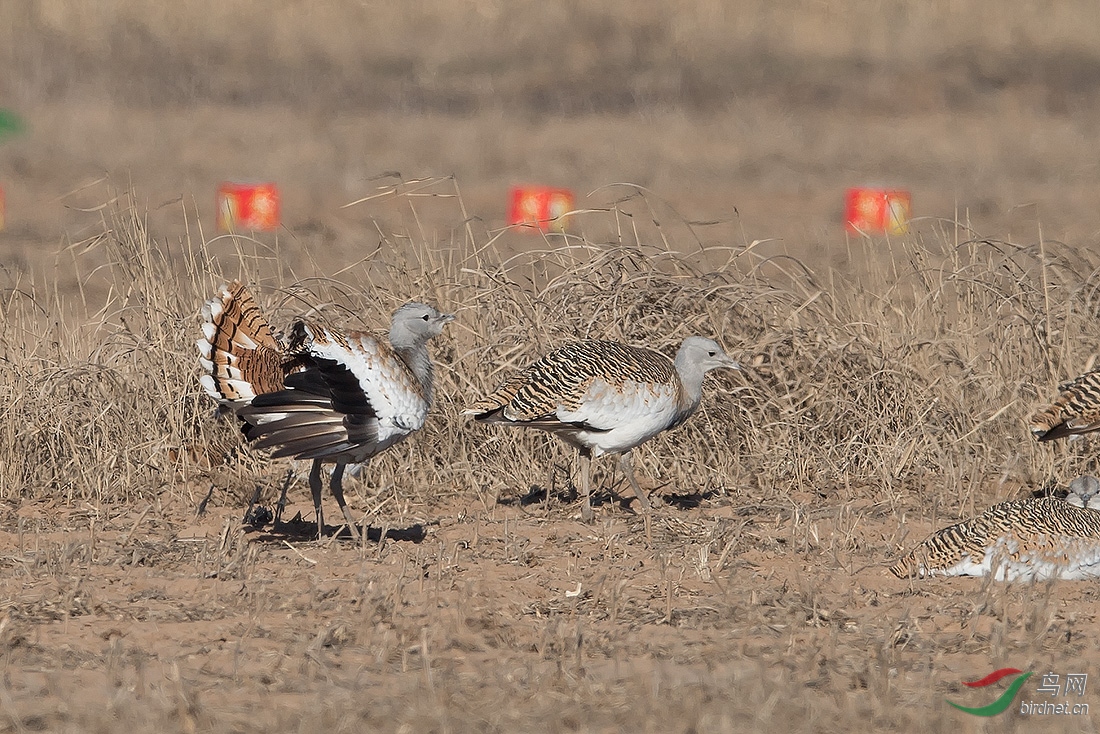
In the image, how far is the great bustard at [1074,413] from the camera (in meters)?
6.99

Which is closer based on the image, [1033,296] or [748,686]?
[748,686]

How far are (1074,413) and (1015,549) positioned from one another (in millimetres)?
1406

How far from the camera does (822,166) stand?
20.9m

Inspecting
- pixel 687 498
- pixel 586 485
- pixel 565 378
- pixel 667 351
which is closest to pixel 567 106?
pixel 667 351

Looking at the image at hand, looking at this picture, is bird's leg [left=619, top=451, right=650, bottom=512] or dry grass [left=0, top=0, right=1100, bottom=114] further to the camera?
dry grass [left=0, top=0, right=1100, bottom=114]

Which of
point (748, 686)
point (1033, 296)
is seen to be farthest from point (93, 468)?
point (1033, 296)

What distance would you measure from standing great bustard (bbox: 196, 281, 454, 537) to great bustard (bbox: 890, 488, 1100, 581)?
216 centimetres

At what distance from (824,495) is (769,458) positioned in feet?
1.19

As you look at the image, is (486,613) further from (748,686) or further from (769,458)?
(769,458)

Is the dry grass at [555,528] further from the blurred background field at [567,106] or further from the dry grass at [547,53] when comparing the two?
the dry grass at [547,53]

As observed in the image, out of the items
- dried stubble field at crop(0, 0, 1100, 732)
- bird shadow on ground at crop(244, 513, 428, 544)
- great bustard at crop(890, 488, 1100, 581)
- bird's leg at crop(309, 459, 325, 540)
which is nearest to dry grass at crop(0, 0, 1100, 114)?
dried stubble field at crop(0, 0, 1100, 732)

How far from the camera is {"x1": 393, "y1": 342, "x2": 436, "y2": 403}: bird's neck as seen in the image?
22.5 feet

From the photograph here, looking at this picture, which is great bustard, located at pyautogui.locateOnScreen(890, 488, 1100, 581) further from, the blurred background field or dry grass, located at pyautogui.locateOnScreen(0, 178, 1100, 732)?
the blurred background field

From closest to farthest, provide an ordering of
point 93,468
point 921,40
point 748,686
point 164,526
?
point 748,686
point 164,526
point 93,468
point 921,40
